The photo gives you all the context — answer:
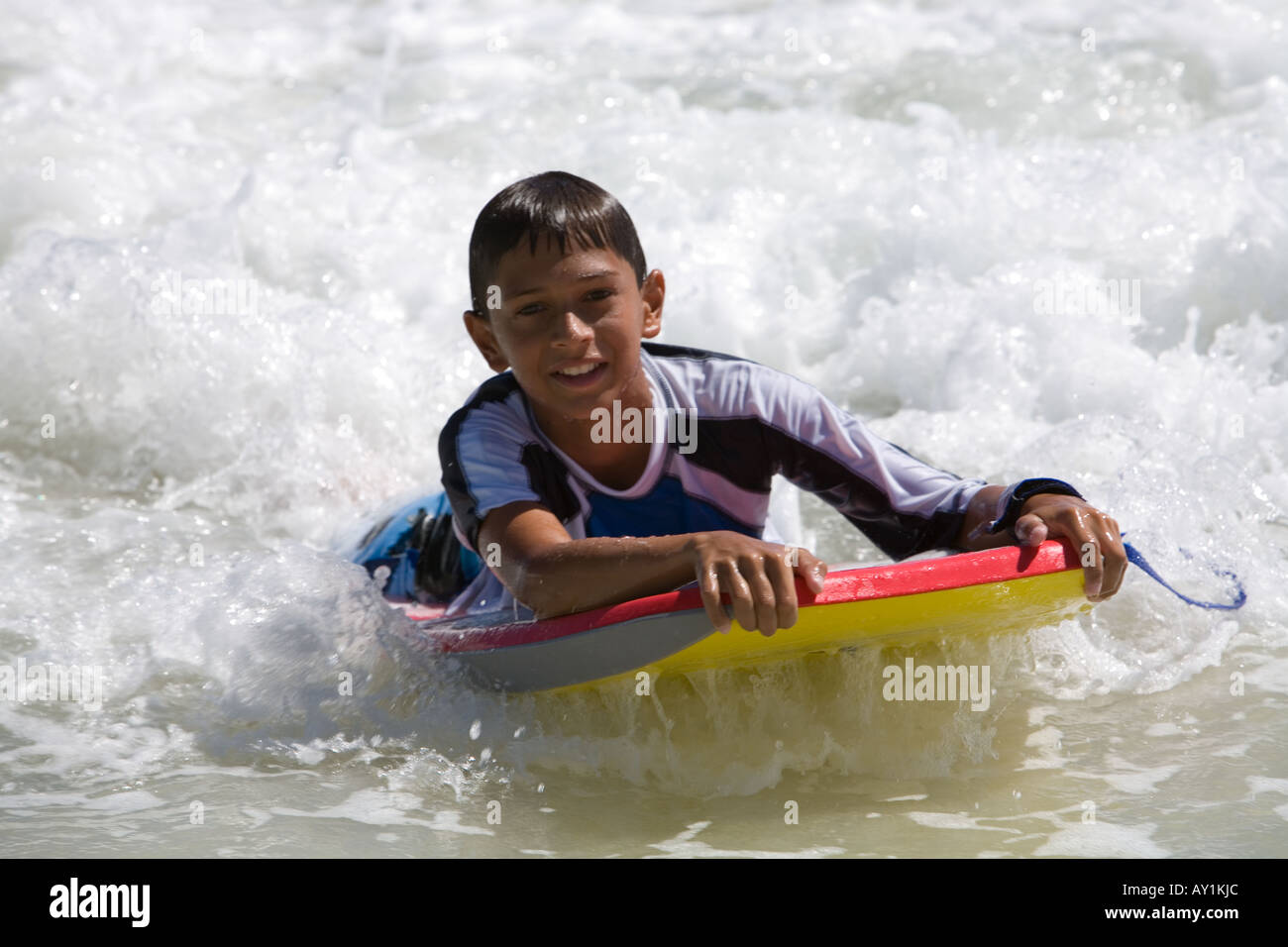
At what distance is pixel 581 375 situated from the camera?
8.93 feet

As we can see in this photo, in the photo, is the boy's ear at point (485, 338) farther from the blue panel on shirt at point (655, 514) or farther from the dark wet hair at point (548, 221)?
the blue panel on shirt at point (655, 514)

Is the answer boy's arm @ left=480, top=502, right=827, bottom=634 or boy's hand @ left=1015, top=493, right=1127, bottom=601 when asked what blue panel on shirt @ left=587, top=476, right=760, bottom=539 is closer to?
boy's arm @ left=480, top=502, right=827, bottom=634

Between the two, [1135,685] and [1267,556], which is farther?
[1267,556]

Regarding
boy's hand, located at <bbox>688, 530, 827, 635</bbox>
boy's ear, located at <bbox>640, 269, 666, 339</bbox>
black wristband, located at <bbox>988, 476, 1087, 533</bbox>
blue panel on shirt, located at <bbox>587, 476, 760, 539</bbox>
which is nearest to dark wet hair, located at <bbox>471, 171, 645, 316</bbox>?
boy's ear, located at <bbox>640, 269, 666, 339</bbox>

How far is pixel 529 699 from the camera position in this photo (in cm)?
289

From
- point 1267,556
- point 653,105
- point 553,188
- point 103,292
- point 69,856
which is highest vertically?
point 653,105

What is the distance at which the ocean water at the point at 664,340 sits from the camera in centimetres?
276

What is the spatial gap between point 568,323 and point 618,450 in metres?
0.33

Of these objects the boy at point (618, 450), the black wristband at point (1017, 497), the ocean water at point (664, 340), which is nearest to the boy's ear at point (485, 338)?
the boy at point (618, 450)

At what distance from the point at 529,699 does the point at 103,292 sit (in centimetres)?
322
